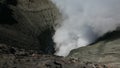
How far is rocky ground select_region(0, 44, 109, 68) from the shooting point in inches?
938

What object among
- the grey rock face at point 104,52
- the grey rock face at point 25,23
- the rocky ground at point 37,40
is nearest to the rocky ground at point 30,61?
the rocky ground at point 37,40

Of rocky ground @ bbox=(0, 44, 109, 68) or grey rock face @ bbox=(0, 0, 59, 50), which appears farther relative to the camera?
grey rock face @ bbox=(0, 0, 59, 50)

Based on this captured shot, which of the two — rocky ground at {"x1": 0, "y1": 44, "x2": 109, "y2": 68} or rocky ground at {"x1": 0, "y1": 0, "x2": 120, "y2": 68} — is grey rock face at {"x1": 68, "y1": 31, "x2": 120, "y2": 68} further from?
rocky ground at {"x1": 0, "y1": 44, "x2": 109, "y2": 68}

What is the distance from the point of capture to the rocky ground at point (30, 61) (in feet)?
78.1

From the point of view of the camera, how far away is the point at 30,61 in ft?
80.7

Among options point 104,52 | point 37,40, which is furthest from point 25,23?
point 104,52

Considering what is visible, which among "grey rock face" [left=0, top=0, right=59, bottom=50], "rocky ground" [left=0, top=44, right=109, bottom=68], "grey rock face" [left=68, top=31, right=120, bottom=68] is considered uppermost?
"grey rock face" [left=0, top=0, right=59, bottom=50]

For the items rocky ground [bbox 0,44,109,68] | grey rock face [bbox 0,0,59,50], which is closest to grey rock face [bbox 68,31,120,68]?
grey rock face [bbox 0,0,59,50]

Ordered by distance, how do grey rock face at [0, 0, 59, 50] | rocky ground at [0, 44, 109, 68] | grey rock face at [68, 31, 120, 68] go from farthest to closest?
grey rock face at [0, 0, 59, 50]
grey rock face at [68, 31, 120, 68]
rocky ground at [0, 44, 109, 68]

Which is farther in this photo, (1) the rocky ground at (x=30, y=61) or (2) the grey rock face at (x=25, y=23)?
(2) the grey rock face at (x=25, y=23)

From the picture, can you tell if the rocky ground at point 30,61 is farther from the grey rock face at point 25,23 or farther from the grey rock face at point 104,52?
the grey rock face at point 25,23

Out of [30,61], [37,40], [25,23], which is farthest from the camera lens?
[37,40]

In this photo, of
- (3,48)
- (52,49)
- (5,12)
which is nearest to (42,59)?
(3,48)

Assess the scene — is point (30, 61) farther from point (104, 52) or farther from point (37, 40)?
point (37, 40)
